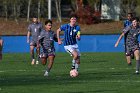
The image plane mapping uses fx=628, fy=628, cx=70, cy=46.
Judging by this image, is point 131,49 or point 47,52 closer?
point 47,52

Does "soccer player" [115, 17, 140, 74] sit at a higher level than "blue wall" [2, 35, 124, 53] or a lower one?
higher

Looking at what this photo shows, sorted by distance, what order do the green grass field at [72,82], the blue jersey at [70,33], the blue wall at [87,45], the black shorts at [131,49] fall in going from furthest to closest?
1. the blue wall at [87,45]
2. the black shorts at [131,49]
3. the blue jersey at [70,33]
4. the green grass field at [72,82]

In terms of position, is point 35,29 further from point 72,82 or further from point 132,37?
point 72,82

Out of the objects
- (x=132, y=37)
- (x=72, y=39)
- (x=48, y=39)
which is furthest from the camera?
(x=132, y=37)

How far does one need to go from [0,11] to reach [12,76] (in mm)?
45774

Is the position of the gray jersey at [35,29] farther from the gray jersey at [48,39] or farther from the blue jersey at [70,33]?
the blue jersey at [70,33]

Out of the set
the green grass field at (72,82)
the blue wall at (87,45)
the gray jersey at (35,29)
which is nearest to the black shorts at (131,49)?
the green grass field at (72,82)

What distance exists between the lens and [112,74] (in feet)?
68.4

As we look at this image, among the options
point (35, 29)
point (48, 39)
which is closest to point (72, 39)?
point (48, 39)

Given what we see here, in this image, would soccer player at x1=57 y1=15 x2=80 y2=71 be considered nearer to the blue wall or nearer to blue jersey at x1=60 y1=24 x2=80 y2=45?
blue jersey at x1=60 y1=24 x2=80 y2=45

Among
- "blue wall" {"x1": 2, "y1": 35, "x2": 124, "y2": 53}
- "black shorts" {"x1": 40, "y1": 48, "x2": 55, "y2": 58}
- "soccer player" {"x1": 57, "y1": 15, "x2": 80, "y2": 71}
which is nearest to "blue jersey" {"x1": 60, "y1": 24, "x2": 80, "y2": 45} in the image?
"soccer player" {"x1": 57, "y1": 15, "x2": 80, "y2": 71}

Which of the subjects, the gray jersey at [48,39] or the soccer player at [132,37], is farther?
the soccer player at [132,37]

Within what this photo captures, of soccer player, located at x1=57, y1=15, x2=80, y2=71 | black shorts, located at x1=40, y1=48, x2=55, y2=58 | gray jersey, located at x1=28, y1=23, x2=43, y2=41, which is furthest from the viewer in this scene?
gray jersey, located at x1=28, y1=23, x2=43, y2=41

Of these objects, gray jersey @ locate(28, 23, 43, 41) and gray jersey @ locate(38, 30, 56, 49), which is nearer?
gray jersey @ locate(38, 30, 56, 49)
